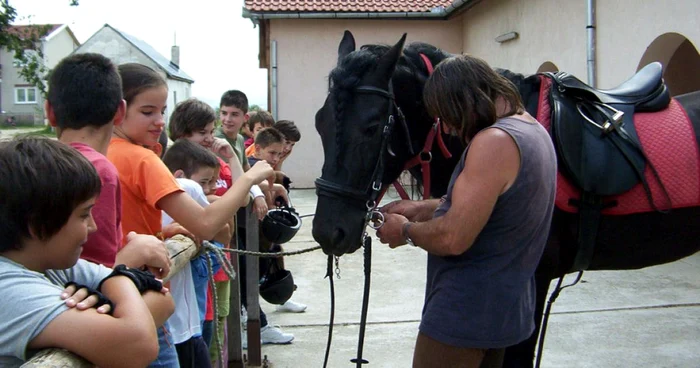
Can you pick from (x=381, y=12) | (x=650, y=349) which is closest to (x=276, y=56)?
(x=381, y=12)

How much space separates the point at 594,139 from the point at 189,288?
172 centimetres

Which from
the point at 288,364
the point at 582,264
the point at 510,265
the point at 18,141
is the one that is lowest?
the point at 288,364

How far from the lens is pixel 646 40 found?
8.03 m

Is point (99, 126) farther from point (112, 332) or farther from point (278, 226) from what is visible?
point (278, 226)

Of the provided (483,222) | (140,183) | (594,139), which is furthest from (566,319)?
(140,183)

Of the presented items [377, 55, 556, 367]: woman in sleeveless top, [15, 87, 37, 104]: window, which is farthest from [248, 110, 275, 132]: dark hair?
[15, 87, 37, 104]: window

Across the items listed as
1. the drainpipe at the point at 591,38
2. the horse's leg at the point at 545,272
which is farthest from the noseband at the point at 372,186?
the drainpipe at the point at 591,38

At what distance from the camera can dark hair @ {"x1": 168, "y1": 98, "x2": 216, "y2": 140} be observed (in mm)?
3656

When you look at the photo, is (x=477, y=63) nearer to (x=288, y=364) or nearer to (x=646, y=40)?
(x=288, y=364)

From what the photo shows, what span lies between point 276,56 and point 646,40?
983 cm

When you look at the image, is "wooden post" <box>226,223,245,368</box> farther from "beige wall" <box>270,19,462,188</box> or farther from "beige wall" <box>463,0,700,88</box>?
"beige wall" <box>270,19,462,188</box>

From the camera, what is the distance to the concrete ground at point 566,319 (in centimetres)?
438

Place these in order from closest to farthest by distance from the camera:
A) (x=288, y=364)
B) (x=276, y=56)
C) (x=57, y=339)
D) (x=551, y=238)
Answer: (x=57, y=339) < (x=551, y=238) < (x=288, y=364) < (x=276, y=56)

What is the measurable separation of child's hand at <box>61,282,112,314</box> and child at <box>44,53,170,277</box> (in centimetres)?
38
